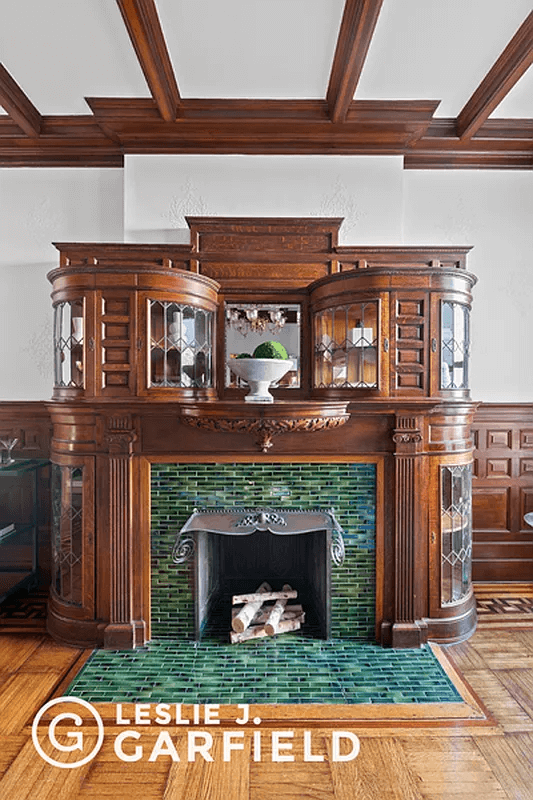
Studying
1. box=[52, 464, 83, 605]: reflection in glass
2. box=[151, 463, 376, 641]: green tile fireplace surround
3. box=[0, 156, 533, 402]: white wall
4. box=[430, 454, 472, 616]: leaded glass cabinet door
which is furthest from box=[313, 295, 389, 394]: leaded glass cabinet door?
box=[52, 464, 83, 605]: reflection in glass

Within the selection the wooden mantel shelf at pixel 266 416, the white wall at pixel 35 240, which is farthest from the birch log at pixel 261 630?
the white wall at pixel 35 240

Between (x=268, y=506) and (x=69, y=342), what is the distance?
151 centimetres

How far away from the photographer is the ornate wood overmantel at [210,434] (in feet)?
9.62

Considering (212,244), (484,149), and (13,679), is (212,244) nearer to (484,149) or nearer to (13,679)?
(484,149)

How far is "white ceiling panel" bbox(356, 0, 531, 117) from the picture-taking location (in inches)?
104

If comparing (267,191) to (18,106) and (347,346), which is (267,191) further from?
(18,106)

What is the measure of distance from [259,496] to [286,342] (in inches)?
44.1

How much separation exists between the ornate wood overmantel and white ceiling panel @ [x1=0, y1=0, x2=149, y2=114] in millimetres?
1220

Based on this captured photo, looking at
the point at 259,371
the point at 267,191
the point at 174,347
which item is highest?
the point at 267,191

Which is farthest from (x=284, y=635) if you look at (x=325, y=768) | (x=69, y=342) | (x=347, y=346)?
(x=69, y=342)

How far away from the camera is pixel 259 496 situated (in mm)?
3031

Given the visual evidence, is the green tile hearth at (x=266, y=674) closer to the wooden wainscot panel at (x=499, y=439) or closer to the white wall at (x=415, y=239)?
the wooden wainscot panel at (x=499, y=439)

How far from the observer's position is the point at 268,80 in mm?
3191

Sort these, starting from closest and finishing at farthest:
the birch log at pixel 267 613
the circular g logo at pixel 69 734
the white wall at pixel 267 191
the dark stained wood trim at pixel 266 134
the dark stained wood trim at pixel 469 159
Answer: the circular g logo at pixel 69 734 < the birch log at pixel 267 613 < the dark stained wood trim at pixel 266 134 < the white wall at pixel 267 191 < the dark stained wood trim at pixel 469 159
